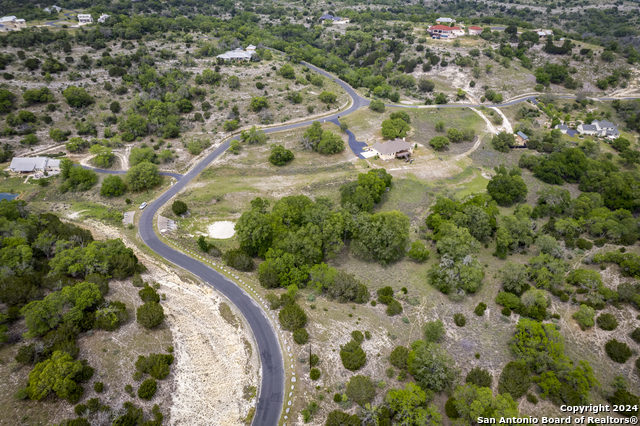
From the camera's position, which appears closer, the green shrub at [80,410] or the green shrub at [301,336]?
the green shrub at [80,410]

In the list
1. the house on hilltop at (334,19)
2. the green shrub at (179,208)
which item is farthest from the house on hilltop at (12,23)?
the house on hilltop at (334,19)

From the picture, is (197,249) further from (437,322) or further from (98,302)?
(437,322)

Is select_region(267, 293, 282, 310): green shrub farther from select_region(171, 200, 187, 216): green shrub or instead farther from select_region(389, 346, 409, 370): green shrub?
select_region(171, 200, 187, 216): green shrub

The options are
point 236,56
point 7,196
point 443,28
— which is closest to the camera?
point 7,196

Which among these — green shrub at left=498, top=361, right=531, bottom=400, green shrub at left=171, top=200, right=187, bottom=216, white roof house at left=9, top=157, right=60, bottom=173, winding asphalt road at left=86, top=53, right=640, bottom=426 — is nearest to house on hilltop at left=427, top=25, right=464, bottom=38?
winding asphalt road at left=86, top=53, right=640, bottom=426

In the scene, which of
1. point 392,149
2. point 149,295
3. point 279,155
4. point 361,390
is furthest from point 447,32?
point 149,295

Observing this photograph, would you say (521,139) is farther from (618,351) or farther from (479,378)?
(479,378)

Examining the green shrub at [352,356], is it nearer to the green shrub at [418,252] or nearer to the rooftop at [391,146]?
the green shrub at [418,252]
